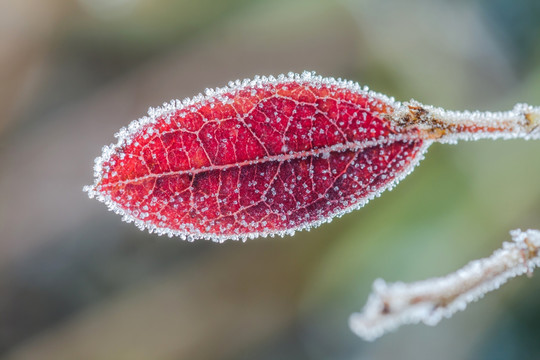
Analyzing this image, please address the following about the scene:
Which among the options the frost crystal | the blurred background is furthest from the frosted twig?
the blurred background

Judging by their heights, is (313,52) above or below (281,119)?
above

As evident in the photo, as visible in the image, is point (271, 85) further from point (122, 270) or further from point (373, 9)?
point (122, 270)

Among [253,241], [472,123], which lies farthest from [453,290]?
[253,241]

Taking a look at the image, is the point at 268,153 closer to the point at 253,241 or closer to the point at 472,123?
the point at 472,123

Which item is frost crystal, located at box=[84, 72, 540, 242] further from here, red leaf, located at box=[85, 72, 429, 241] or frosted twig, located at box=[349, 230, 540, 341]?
frosted twig, located at box=[349, 230, 540, 341]

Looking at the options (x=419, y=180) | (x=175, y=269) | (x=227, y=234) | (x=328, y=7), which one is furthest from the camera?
(x=175, y=269)

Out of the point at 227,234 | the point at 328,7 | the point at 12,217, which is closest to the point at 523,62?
the point at 328,7
